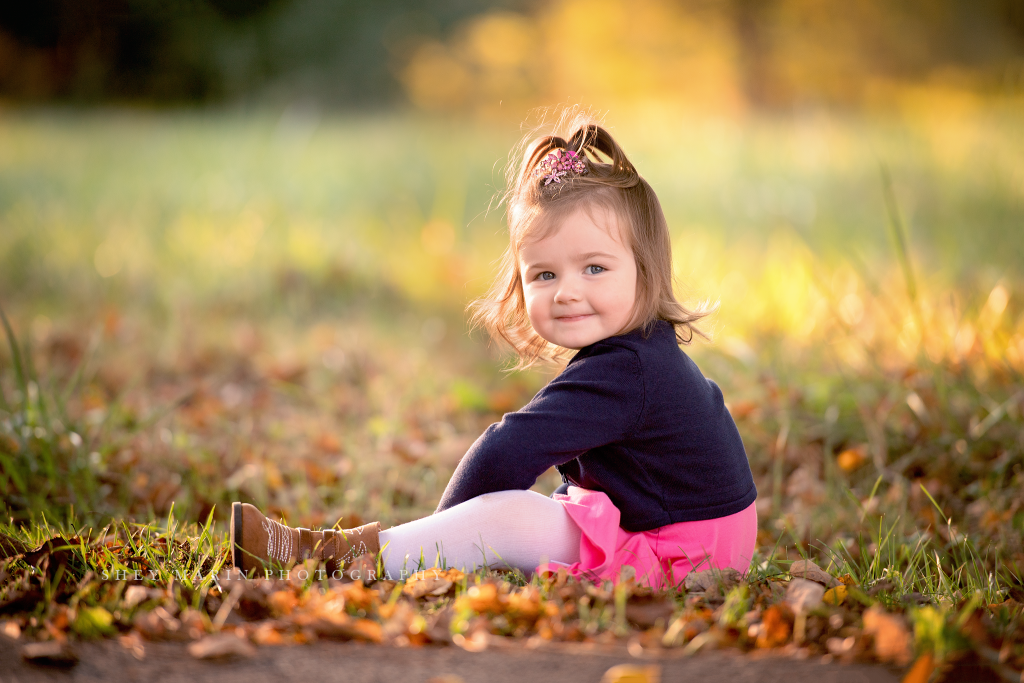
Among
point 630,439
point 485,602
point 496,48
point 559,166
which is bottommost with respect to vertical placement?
point 485,602

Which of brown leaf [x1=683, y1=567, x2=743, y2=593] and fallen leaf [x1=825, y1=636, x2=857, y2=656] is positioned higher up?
fallen leaf [x1=825, y1=636, x2=857, y2=656]

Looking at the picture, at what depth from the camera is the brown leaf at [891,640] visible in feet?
4.79

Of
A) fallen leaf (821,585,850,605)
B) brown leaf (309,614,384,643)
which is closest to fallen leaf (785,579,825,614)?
fallen leaf (821,585,850,605)

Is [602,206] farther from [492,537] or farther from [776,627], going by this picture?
[776,627]

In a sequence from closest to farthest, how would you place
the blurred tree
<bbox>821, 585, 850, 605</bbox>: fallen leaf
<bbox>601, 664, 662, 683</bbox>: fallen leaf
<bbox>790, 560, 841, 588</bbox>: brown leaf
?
<bbox>601, 664, 662, 683</bbox>: fallen leaf → <bbox>821, 585, 850, 605</bbox>: fallen leaf → <bbox>790, 560, 841, 588</bbox>: brown leaf → the blurred tree

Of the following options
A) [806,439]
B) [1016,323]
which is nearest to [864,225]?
[1016,323]

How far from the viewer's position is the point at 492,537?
6.71 ft

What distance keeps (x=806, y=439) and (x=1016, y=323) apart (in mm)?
1164

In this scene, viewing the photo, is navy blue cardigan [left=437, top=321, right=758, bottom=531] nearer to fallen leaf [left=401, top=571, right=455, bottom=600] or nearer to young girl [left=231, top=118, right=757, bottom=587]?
young girl [left=231, top=118, right=757, bottom=587]

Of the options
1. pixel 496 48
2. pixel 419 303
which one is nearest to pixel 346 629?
pixel 419 303

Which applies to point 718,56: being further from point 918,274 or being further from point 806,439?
point 806,439

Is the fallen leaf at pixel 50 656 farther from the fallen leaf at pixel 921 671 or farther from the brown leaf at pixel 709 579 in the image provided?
the fallen leaf at pixel 921 671

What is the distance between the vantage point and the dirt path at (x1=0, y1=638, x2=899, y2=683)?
1.41 metres

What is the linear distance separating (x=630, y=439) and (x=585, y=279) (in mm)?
411
